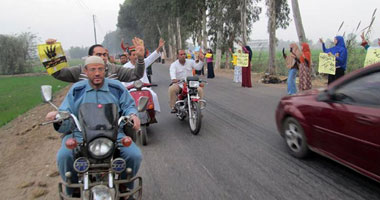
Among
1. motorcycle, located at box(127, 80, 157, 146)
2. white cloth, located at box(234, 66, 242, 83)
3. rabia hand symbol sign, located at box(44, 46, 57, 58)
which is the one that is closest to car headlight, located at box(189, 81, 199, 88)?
motorcycle, located at box(127, 80, 157, 146)

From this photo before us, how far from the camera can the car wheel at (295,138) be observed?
4488 millimetres

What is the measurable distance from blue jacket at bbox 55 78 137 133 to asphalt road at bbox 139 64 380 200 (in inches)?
48.1

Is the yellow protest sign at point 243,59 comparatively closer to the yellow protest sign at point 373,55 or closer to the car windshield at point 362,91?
the yellow protest sign at point 373,55

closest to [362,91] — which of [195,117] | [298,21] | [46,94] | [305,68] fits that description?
[195,117]

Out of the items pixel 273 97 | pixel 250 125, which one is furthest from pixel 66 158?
pixel 273 97

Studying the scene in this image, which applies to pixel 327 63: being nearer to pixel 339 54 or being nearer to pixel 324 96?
pixel 339 54

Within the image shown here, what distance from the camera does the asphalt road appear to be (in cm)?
360

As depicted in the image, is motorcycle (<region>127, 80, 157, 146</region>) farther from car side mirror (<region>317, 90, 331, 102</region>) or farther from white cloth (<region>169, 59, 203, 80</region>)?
car side mirror (<region>317, 90, 331, 102</region>)

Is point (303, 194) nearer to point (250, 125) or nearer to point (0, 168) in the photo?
point (250, 125)

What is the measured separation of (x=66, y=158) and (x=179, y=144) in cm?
307

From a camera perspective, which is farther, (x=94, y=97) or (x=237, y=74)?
(x=237, y=74)

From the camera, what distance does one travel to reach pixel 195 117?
6.17 m

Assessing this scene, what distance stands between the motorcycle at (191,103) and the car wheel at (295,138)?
1.80 metres

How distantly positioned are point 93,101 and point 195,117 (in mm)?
3376
